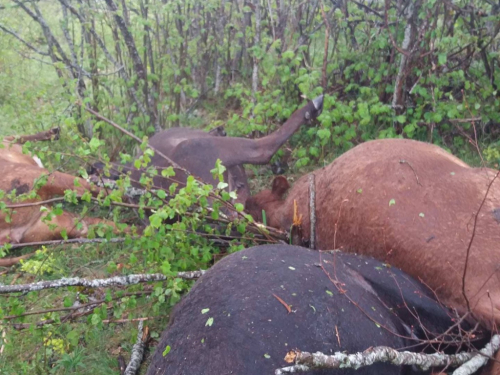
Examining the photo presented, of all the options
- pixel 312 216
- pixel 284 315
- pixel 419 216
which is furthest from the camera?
pixel 312 216

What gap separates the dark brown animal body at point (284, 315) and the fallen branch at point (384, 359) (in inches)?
3.6

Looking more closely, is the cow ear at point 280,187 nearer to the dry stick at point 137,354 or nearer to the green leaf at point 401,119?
the green leaf at point 401,119

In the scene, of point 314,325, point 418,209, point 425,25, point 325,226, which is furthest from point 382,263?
point 425,25

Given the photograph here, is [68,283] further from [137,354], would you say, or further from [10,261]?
[10,261]

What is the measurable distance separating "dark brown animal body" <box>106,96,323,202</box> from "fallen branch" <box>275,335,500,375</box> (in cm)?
225

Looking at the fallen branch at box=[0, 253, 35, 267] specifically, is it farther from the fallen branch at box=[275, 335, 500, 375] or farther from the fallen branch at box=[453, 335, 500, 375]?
the fallen branch at box=[453, 335, 500, 375]

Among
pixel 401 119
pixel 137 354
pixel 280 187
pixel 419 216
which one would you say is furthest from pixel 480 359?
pixel 401 119

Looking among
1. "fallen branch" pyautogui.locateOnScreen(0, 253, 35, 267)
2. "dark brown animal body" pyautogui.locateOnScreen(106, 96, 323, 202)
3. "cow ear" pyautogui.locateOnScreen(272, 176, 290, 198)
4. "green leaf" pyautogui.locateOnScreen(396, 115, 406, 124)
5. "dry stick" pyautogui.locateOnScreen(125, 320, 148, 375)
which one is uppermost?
"green leaf" pyautogui.locateOnScreen(396, 115, 406, 124)

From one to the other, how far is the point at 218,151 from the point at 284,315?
7.76 ft

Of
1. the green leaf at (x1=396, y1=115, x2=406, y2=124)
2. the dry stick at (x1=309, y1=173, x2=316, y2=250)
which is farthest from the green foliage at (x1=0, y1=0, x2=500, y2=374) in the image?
the dry stick at (x1=309, y1=173, x2=316, y2=250)

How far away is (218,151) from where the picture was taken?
12.6 ft

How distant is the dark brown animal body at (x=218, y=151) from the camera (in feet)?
12.2

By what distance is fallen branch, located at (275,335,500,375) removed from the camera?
4.22 feet

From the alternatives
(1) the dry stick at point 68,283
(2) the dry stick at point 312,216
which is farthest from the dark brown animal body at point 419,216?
(1) the dry stick at point 68,283
